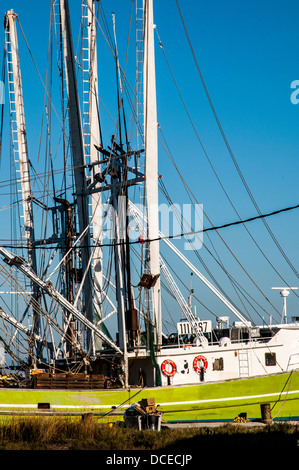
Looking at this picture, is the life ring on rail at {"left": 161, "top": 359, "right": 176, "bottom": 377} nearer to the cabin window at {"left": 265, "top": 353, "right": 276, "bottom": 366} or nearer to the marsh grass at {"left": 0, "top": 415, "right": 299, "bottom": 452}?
the cabin window at {"left": 265, "top": 353, "right": 276, "bottom": 366}

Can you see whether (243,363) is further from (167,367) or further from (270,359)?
(167,367)

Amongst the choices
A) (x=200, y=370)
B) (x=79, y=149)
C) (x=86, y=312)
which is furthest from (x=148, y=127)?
(x=200, y=370)

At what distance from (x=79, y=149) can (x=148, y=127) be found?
4063 millimetres

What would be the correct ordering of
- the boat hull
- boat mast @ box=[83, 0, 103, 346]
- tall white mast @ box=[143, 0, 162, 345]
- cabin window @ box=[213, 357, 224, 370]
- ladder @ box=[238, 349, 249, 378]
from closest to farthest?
the boat hull < tall white mast @ box=[143, 0, 162, 345] < cabin window @ box=[213, 357, 224, 370] < ladder @ box=[238, 349, 249, 378] < boat mast @ box=[83, 0, 103, 346]

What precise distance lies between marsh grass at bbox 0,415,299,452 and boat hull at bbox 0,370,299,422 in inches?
192

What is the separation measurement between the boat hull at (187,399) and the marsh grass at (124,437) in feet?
16.0

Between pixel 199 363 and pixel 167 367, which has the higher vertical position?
pixel 199 363

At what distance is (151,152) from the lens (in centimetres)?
2848

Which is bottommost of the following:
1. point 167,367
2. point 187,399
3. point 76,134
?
point 187,399

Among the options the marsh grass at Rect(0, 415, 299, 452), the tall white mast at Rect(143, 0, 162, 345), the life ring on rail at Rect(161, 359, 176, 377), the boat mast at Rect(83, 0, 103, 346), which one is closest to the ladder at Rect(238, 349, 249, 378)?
the life ring on rail at Rect(161, 359, 176, 377)

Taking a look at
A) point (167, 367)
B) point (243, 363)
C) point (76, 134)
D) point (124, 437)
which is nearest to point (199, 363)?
point (167, 367)

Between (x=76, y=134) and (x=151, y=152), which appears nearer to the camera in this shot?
(x=151, y=152)

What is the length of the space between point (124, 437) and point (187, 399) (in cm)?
895

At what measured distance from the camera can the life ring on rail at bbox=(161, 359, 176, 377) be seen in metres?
27.1
